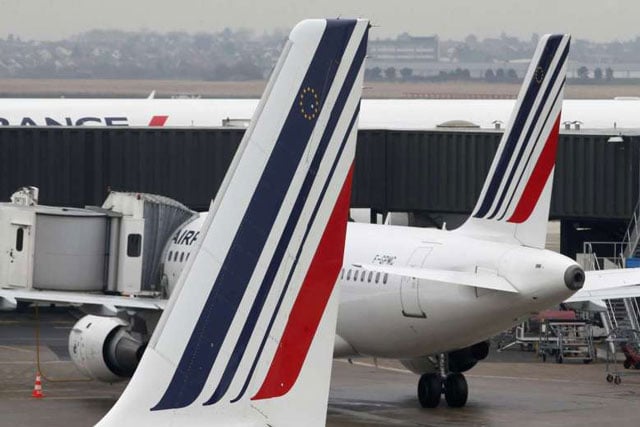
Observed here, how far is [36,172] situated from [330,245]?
33270 mm

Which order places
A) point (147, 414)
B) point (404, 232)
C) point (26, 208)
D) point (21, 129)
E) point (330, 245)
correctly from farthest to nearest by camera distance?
point (21, 129) < point (26, 208) < point (404, 232) < point (330, 245) < point (147, 414)

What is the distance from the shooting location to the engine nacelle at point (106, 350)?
25.2 m

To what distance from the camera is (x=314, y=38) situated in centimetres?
810

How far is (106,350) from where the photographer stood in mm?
25203

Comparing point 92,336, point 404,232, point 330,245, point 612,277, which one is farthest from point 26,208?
point 330,245

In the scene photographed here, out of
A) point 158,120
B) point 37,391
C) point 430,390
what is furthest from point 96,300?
point 158,120

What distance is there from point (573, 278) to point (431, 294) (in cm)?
231

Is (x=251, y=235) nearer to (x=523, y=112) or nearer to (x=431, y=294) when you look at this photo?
(x=431, y=294)

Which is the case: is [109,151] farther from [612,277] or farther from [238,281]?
[238,281]

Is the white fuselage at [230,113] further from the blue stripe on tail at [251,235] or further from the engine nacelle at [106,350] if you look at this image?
the blue stripe on tail at [251,235]

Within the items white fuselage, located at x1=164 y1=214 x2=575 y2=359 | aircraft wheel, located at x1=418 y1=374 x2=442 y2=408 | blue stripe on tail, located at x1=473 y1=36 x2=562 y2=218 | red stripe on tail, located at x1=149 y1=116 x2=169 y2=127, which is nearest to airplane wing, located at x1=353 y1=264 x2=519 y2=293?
white fuselage, located at x1=164 y1=214 x2=575 y2=359

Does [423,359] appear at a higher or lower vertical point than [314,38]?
lower

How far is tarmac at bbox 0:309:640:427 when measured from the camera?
82.2 feet

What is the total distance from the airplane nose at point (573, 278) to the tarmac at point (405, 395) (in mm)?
3655
